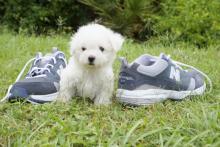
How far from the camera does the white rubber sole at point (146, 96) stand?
12.5 ft

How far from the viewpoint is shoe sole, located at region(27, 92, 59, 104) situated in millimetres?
3790

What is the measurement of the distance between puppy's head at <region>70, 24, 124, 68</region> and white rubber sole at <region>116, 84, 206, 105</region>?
0.29 metres

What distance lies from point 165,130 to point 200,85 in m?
1.28

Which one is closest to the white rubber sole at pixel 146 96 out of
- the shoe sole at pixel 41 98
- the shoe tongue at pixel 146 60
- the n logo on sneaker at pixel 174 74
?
the n logo on sneaker at pixel 174 74

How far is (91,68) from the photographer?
397 cm

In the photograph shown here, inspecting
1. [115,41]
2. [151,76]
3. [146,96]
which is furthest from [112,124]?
[115,41]

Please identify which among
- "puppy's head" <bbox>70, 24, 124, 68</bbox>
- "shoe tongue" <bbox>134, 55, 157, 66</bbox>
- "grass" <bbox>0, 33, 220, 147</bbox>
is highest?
"puppy's head" <bbox>70, 24, 124, 68</bbox>

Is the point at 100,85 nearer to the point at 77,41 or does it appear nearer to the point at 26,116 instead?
the point at 77,41

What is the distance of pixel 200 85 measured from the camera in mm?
4168

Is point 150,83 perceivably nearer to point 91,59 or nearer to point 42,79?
point 91,59

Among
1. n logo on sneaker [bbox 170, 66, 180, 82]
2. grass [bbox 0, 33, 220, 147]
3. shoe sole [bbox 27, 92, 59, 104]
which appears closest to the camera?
grass [bbox 0, 33, 220, 147]

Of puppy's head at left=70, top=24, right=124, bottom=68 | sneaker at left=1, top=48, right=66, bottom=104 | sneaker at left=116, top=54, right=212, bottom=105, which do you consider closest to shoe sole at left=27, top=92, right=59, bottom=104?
sneaker at left=1, top=48, right=66, bottom=104

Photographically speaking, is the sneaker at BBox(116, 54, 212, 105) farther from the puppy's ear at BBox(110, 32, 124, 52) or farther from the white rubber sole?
the puppy's ear at BBox(110, 32, 124, 52)

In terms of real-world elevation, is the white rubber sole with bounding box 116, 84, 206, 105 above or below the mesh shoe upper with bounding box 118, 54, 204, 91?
below
